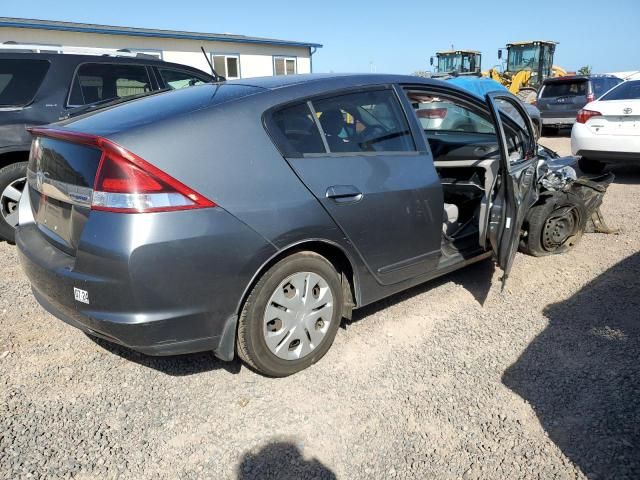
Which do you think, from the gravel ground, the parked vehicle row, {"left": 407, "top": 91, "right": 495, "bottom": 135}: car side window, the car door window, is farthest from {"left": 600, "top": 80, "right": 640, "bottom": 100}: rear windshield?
the parked vehicle row

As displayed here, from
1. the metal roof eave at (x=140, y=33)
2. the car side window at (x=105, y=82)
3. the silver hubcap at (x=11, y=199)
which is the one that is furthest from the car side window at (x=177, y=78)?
the metal roof eave at (x=140, y=33)

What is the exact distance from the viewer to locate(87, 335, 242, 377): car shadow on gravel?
2.94 m

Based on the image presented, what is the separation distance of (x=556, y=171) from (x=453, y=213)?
4.03ft

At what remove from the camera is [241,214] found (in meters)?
2.38

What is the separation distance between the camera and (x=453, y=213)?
162 inches

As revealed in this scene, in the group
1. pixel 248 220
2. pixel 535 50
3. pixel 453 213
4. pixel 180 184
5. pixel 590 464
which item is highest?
pixel 535 50

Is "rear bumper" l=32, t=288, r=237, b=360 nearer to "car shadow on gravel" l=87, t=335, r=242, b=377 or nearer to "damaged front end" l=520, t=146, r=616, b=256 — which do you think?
"car shadow on gravel" l=87, t=335, r=242, b=377

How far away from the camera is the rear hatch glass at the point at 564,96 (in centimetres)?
1295

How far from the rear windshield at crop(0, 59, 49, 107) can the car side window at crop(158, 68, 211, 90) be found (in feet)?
4.47

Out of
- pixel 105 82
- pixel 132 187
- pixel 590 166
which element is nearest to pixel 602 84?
pixel 590 166

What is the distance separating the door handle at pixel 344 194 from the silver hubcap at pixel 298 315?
0.43 m

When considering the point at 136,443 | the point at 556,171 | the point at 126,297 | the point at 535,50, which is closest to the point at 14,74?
the point at 126,297

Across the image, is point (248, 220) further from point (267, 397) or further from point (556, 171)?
point (556, 171)

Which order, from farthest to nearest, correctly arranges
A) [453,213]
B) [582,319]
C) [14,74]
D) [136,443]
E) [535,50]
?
[535,50] → [14,74] → [453,213] → [582,319] → [136,443]
